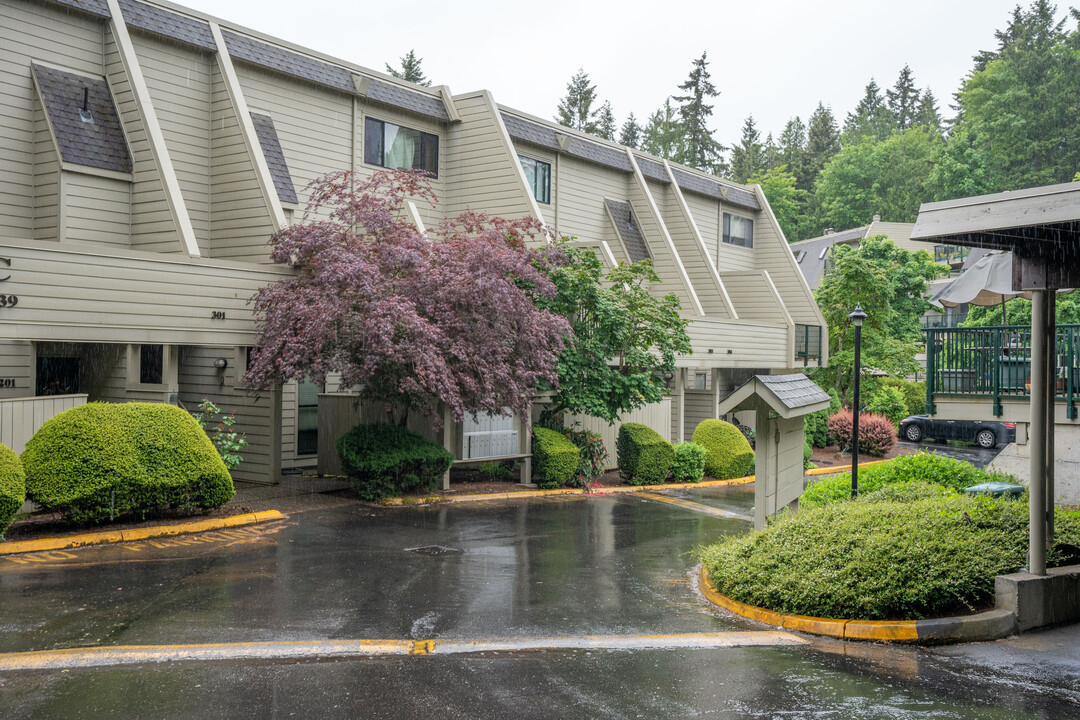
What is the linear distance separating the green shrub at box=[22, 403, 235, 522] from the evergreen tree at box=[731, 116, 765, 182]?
68437 mm

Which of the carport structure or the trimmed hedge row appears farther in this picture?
the trimmed hedge row

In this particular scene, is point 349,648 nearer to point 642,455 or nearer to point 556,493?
point 556,493

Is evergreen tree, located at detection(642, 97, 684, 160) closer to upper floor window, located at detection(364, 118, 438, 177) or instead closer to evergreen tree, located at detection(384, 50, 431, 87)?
evergreen tree, located at detection(384, 50, 431, 87)

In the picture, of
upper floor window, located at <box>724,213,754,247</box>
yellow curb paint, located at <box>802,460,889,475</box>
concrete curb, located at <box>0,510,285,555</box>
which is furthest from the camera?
upper floor window, located at <box>724,213,754,247</box>

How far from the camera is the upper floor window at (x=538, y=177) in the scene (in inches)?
956

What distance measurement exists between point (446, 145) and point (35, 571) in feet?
51.6

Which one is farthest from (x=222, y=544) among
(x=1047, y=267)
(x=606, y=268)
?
(x=606, y=268)

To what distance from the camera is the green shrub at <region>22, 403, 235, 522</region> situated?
11336 mm

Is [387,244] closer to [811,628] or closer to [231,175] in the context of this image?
[231,175]

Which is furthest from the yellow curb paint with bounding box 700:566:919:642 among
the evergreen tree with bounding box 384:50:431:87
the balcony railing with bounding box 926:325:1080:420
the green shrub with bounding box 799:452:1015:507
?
the evergreen tree with bounding box 384:50:431:87

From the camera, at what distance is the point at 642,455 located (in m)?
20.6

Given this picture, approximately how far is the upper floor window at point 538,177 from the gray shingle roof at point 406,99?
2.72m

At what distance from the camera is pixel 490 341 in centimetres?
1517

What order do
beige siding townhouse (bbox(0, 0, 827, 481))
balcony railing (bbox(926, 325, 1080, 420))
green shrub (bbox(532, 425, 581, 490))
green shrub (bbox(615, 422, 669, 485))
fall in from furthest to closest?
green shrub (bbox(615, 422, 669, 485))
green shrub (bbox(532, 425, 581, 490))
beige siding townhouse (bbox(0, 0, 827, 481))
balcony railing (bbox(926, 325, 1080, 420))
